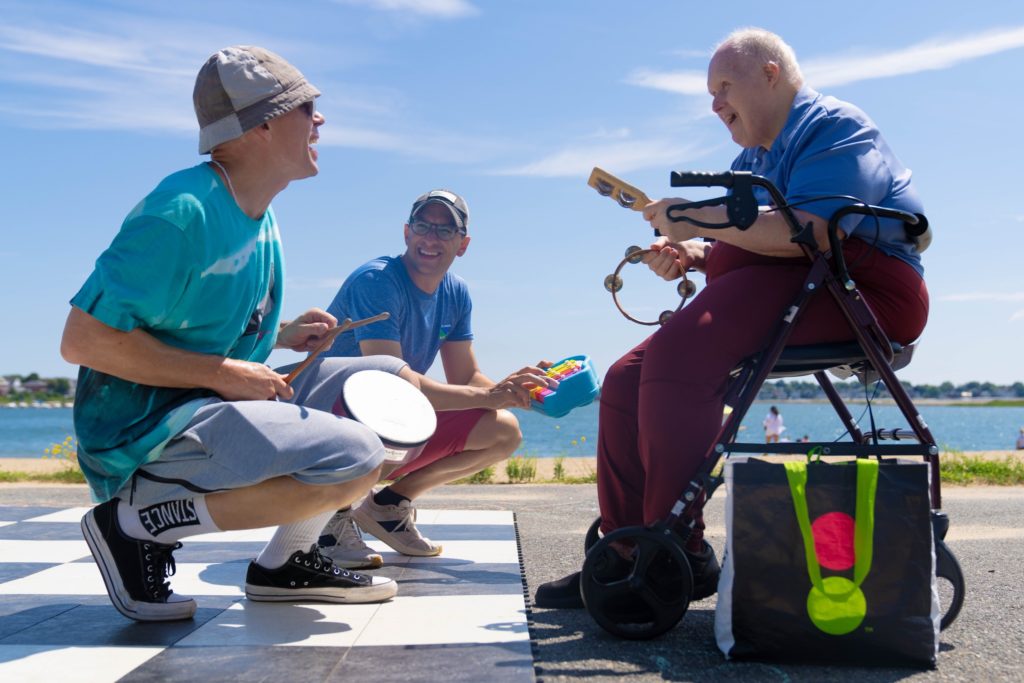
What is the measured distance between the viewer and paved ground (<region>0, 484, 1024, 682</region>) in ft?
7.38

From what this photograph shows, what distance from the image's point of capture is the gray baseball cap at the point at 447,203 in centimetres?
430

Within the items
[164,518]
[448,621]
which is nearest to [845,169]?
[448,621]

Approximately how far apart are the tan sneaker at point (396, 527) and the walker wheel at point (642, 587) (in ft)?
4.86

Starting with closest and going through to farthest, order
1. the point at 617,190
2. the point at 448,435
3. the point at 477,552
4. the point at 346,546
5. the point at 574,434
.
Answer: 1. the point at 617,190
2. the point at 346,546
3. the point at 477,552
4. the point at 448,435
5. the point at 574,434

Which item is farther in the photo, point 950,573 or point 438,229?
point 438,229

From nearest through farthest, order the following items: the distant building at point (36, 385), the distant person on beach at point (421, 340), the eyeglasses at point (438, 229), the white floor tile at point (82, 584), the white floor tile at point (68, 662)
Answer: the white floor tile at point (68, 662)
the white floor tile at point (82, 584)
the distant person on beach at point (421, 340)
the eyeglasses at point (438, 229)
the distant building at point (36, 385)

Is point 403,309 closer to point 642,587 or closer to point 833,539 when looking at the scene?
→ point 642,587

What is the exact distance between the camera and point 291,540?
2967 mm

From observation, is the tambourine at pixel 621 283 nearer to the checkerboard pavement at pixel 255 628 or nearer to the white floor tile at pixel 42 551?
the checkerboard pavement at pixel 255 628

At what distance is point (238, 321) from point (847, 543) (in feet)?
5.56

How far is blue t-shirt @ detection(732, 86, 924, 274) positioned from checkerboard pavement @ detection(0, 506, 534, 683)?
1.40 m

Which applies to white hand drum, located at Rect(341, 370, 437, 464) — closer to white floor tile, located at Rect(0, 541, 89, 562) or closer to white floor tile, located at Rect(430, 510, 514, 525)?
white floor tile, located at Rect(0, 541, 89, 562)

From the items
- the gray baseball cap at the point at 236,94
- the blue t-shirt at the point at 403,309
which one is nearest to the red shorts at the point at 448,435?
the blue t-shirt at the point at 403,309

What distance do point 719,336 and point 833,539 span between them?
1.93 ft
